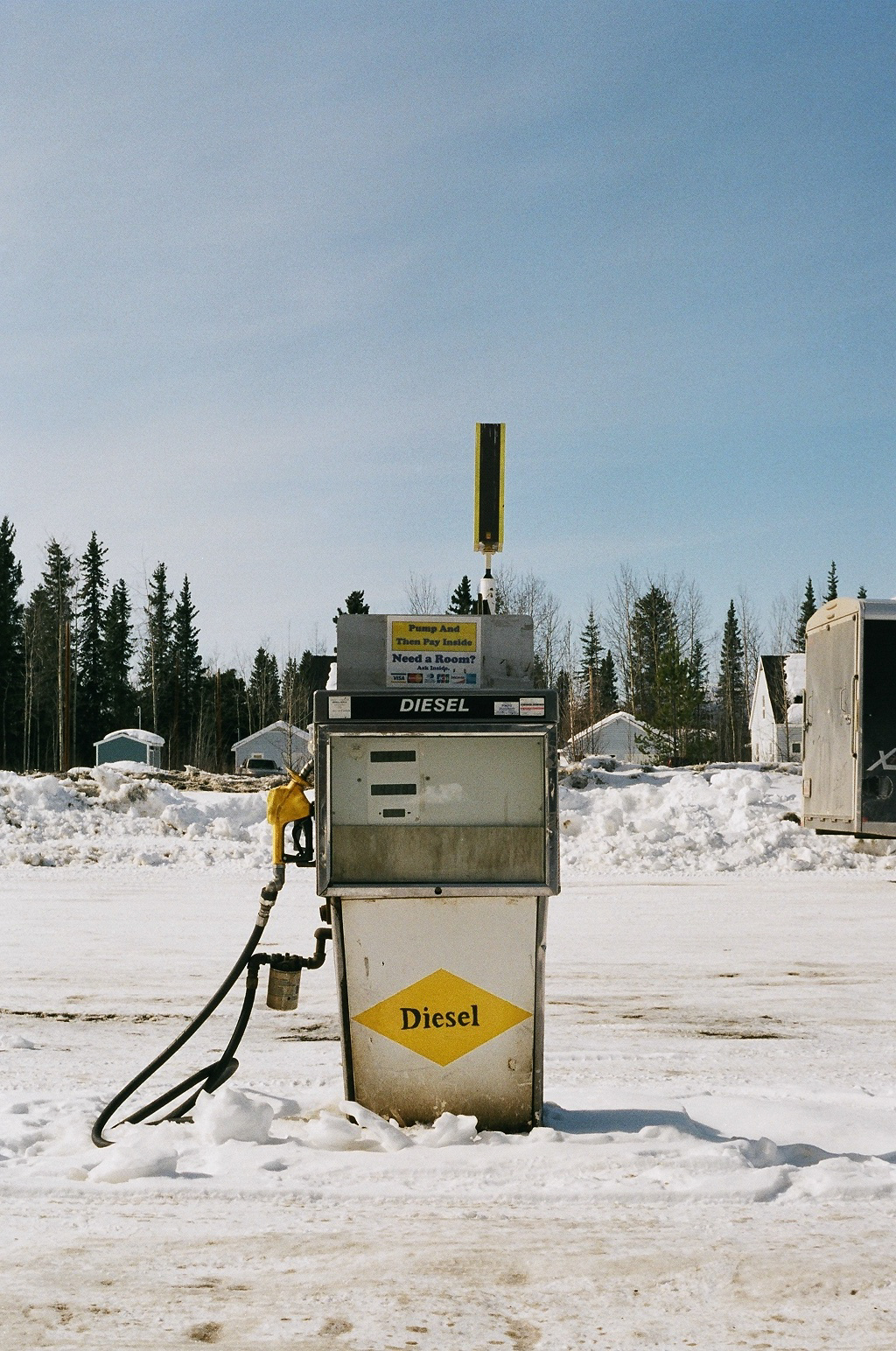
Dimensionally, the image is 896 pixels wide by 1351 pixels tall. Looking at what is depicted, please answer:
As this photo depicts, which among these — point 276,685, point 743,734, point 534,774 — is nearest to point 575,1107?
point 534,774

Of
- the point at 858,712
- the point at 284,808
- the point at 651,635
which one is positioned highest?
the point at 651,635

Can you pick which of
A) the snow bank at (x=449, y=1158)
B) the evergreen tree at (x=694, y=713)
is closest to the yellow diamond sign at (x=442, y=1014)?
the snow bank at (x=449, y=1158)

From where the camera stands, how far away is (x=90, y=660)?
2633 inches

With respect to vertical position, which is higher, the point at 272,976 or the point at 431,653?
the point at 431,653

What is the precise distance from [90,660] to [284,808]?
66.0 meters

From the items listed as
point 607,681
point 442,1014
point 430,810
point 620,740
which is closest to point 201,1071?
point 442,1014

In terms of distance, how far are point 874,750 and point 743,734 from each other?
62.5 m

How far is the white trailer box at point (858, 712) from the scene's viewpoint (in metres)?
8.88

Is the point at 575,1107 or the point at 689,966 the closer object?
the point at 575,1107

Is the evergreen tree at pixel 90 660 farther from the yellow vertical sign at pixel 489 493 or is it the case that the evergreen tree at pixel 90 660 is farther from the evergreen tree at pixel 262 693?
the yellow vertical sign at pixel 489 493

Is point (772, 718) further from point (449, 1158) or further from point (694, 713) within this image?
point (449, 1158)

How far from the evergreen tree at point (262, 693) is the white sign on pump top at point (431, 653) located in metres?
62.2

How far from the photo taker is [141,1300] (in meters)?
3.24

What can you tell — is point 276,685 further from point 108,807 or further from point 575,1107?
point 575,1107
